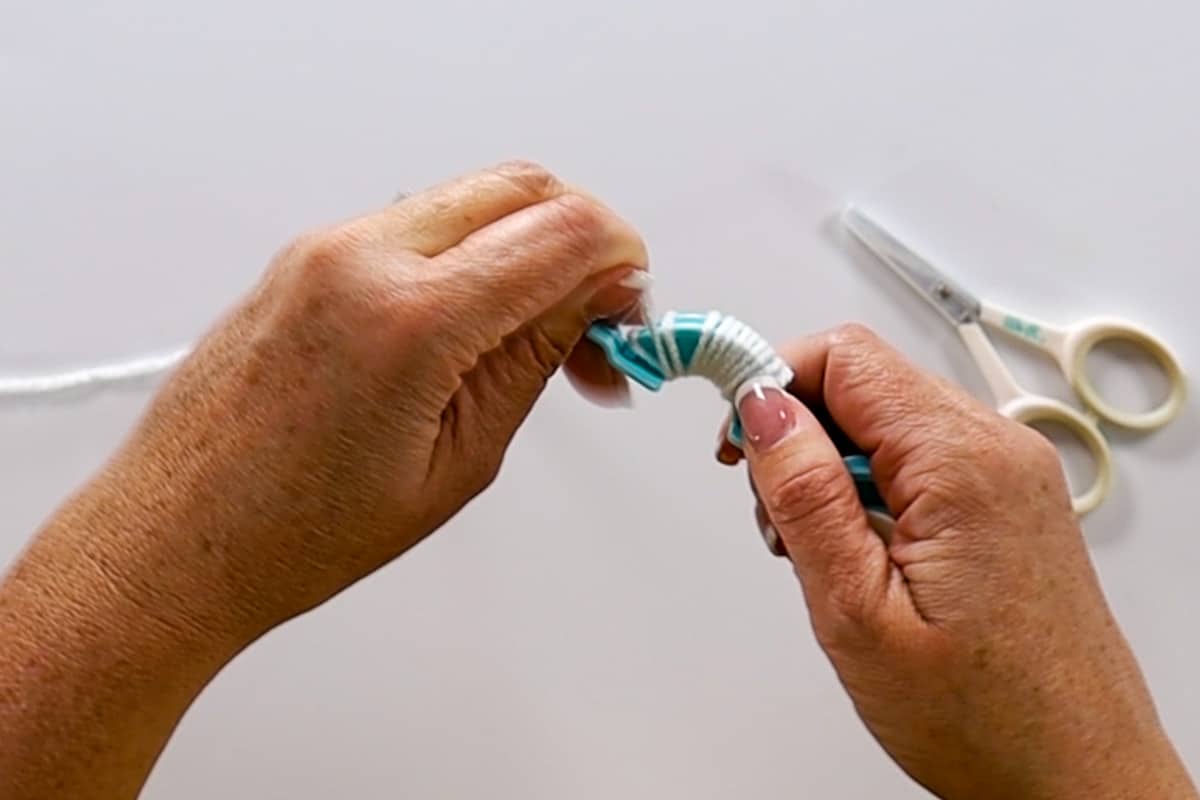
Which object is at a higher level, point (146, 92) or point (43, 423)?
point (146, 92)

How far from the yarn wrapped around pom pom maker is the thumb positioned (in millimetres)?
23

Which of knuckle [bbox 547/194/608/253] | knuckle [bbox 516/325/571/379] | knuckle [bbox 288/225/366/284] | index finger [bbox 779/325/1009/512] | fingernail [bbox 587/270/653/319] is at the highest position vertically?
knuckle [bbox 547/194/608/253]

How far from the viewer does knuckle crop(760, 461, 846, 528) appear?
0.47 meters

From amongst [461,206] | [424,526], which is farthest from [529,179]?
[424,526]

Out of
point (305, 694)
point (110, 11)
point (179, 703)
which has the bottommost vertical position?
point (305, 694)

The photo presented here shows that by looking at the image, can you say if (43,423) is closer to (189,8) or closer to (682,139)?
(189,8)

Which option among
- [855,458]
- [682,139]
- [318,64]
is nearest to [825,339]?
[855,458]

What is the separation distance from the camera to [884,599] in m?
0.46

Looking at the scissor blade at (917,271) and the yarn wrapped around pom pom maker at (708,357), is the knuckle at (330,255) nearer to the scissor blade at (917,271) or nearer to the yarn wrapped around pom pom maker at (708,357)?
the yarn wrapped around pom pom maker at (708,357)

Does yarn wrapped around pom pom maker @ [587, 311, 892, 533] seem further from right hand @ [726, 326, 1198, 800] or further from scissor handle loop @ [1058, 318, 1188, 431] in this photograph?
scissor handle loop @ [1058, 318, 1188, 431]

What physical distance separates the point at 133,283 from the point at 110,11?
0.46 ft

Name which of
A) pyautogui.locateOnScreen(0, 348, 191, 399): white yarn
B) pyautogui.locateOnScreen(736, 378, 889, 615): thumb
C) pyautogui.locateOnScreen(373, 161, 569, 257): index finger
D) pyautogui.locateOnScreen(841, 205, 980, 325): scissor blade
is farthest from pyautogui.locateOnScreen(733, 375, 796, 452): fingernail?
pyautogui.locateOnScreen(0, 348, 191, 399): white yarn

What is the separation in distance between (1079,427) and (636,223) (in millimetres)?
255

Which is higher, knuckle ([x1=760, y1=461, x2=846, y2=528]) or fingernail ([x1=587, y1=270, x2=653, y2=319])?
fingernail ([x1=587, y1=270, x2=653, y2=319])
